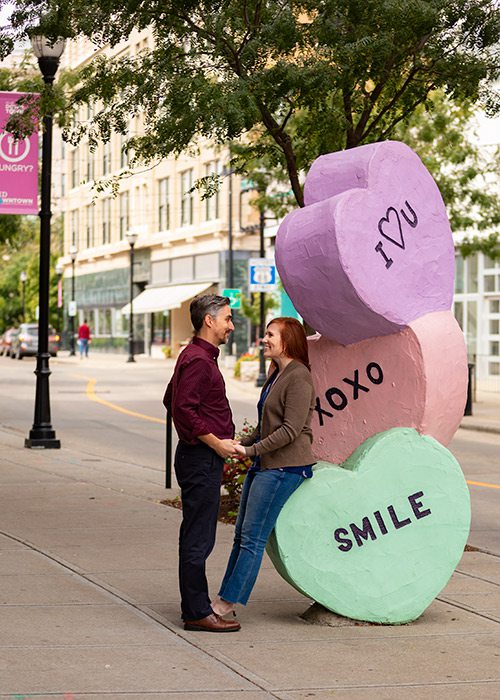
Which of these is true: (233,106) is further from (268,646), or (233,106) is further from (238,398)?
(238,398)

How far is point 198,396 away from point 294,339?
642 millimetres

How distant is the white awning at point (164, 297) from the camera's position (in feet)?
199

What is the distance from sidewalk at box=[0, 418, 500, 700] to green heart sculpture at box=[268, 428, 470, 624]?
0.18m

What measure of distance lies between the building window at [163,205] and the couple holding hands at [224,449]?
59.1m

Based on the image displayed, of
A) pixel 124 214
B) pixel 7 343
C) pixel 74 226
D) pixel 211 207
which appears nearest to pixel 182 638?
pixel 211 207

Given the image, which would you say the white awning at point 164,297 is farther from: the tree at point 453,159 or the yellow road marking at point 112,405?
the tree at point 453,159

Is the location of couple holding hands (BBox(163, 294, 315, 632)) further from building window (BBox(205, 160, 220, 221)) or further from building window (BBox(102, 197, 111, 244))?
building window (BBox(102, 197, 111, 244))

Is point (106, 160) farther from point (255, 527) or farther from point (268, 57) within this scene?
point (255, 527)

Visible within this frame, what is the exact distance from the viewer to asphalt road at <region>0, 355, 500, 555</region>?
14969mm

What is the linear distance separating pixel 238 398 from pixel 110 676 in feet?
85.6

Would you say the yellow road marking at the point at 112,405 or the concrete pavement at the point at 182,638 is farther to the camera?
the yellow road marking at the point at 112,405

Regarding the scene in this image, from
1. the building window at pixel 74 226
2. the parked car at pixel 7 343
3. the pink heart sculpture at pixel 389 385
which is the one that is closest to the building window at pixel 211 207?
the parked car at pixel 7 343

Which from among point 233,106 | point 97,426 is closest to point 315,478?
point 233,106

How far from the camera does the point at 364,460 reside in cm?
775
